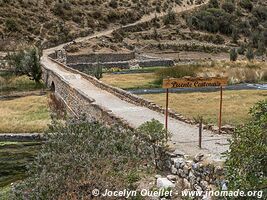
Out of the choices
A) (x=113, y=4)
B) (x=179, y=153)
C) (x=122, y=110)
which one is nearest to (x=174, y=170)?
(x=179, y=153)

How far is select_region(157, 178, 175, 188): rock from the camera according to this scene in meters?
11.0

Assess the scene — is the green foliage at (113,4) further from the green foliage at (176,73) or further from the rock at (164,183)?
the rock at (164,183)

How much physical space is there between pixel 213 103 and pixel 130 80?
16.2 m

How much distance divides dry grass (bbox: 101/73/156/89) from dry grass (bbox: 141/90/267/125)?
6.51 meters

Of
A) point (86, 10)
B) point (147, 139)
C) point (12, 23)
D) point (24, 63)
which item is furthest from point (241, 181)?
point (86, 10)

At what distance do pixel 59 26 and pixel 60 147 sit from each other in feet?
210

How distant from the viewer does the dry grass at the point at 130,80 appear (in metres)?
43.7

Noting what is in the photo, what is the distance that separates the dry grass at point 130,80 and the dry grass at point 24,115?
8352 mm

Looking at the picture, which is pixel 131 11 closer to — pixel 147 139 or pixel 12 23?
pixel 12 23

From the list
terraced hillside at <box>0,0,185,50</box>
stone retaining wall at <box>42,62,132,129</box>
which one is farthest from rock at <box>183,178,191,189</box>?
terraced hillside at <box>0,0,185,50</box>

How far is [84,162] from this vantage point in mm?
12391

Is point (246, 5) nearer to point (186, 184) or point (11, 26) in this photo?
point (11, 26)

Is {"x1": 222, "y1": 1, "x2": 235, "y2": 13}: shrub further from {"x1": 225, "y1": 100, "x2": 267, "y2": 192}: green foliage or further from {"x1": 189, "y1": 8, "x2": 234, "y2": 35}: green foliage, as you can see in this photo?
{"x1": 225, "y1": 100, "x2": 267, "y2": 192}: green foliage

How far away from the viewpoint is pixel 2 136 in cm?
2659
